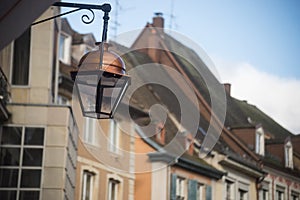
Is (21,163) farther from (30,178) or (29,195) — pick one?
(29,195)

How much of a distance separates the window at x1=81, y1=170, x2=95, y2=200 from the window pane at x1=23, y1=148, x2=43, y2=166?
5.18m

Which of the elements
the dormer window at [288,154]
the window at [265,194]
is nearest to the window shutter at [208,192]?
the window at [265,194]

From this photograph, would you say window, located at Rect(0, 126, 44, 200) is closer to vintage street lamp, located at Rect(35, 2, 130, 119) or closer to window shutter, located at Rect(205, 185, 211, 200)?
vintage street lamp, located at Rect(35, 2, 130, 119)

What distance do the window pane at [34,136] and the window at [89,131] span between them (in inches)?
195

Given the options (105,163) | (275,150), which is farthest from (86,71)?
(275,150)

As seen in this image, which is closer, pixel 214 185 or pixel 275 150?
pixel 214 185

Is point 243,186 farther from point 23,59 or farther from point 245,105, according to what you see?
point 23,59

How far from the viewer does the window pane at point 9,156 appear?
54.7ft

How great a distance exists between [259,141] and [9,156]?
19445 millimetres

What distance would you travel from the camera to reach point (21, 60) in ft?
60.0

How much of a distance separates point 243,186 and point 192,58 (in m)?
9.86

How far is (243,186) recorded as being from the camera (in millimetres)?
31547

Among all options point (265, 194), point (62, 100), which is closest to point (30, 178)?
point (62, 100)

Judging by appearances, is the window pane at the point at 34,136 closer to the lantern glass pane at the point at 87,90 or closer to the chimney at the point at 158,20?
the lantern glass pane at the point at 87,90
